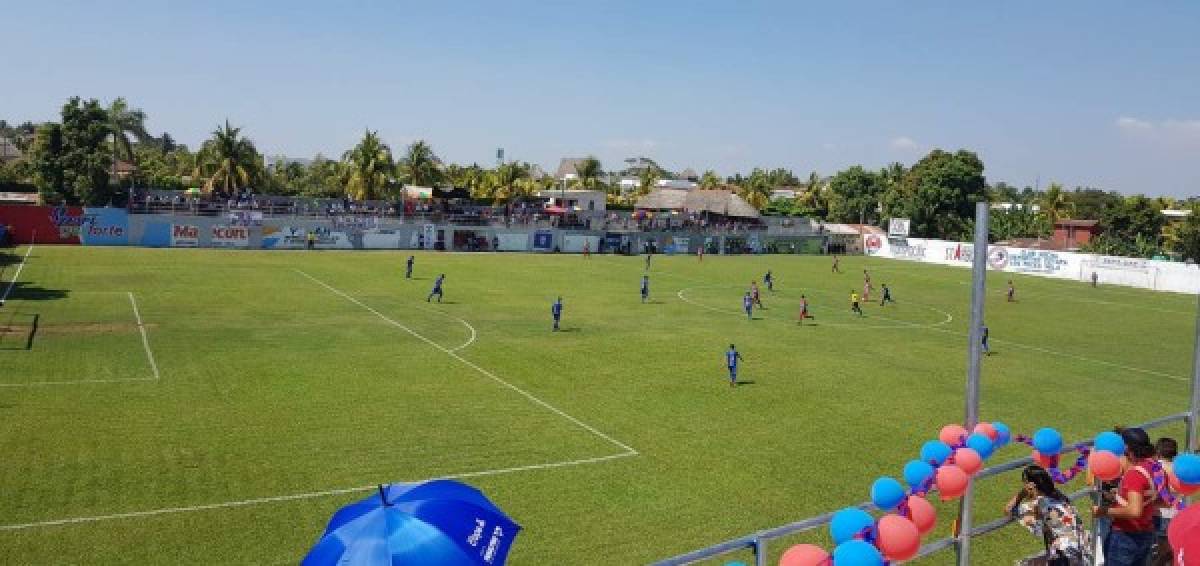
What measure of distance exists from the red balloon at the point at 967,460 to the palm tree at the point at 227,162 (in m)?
81.5

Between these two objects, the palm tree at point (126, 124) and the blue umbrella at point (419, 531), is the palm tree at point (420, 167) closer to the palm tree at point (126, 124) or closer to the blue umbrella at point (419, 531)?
the palm tree at point (126, 124)

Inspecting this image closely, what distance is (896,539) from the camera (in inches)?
255

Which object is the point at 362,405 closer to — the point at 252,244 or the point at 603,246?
the point at 252,244

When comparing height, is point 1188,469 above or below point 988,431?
below

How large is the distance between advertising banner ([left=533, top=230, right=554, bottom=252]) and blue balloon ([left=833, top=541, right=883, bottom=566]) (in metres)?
69.4

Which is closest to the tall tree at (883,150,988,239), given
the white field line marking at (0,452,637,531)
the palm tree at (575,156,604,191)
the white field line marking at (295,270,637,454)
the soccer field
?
the palm tree at (575,156,604,191)

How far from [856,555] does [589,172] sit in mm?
113295

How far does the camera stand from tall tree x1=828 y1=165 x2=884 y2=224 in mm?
109375

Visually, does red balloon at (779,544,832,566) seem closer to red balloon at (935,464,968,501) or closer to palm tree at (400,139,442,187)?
red balloon at (935,464,968,501)

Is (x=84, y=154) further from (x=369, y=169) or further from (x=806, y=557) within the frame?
(x=806, y=557)

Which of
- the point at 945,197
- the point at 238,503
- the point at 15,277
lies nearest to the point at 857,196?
the point at 945,197

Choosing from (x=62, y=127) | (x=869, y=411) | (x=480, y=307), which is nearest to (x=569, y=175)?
(x=62, y=127)

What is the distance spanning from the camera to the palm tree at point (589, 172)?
384ft

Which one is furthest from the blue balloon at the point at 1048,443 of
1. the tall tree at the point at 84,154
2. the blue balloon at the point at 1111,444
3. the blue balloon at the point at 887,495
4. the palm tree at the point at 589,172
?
the palm tree at the point at 589,172
